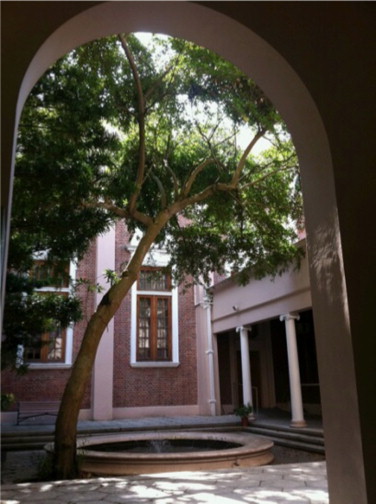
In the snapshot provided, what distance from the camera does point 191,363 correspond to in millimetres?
17672

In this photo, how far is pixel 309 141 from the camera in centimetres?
271

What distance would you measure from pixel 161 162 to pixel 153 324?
8.90m

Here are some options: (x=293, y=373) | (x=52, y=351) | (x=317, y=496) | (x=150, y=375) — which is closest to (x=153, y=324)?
(x=150, y=375)

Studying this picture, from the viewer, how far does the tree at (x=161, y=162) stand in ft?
20.5

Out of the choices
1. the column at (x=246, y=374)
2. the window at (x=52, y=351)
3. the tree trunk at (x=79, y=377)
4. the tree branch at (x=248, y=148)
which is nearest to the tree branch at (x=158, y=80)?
the tree branch at (x=248, y=148)

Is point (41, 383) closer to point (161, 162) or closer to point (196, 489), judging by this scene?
point (161, 162)

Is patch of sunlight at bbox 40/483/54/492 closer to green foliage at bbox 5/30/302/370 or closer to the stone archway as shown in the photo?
green foliage at bbox 5/30/302/370

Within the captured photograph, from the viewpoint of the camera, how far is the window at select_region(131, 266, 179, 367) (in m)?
17.0

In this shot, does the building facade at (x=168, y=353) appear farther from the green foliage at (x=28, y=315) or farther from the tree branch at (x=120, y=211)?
the green foliage at (x=28, y=315)

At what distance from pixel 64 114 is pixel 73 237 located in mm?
2555

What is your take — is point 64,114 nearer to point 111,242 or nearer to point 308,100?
point 308,100

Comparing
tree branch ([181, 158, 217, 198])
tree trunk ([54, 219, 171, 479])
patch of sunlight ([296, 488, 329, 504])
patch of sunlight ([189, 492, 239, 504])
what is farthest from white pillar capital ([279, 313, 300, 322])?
patch of sunlight ([189, 492, 239, 504])

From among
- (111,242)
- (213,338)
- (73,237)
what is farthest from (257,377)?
(73,237)

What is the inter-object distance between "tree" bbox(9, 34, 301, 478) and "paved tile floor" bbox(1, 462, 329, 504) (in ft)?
7.33
